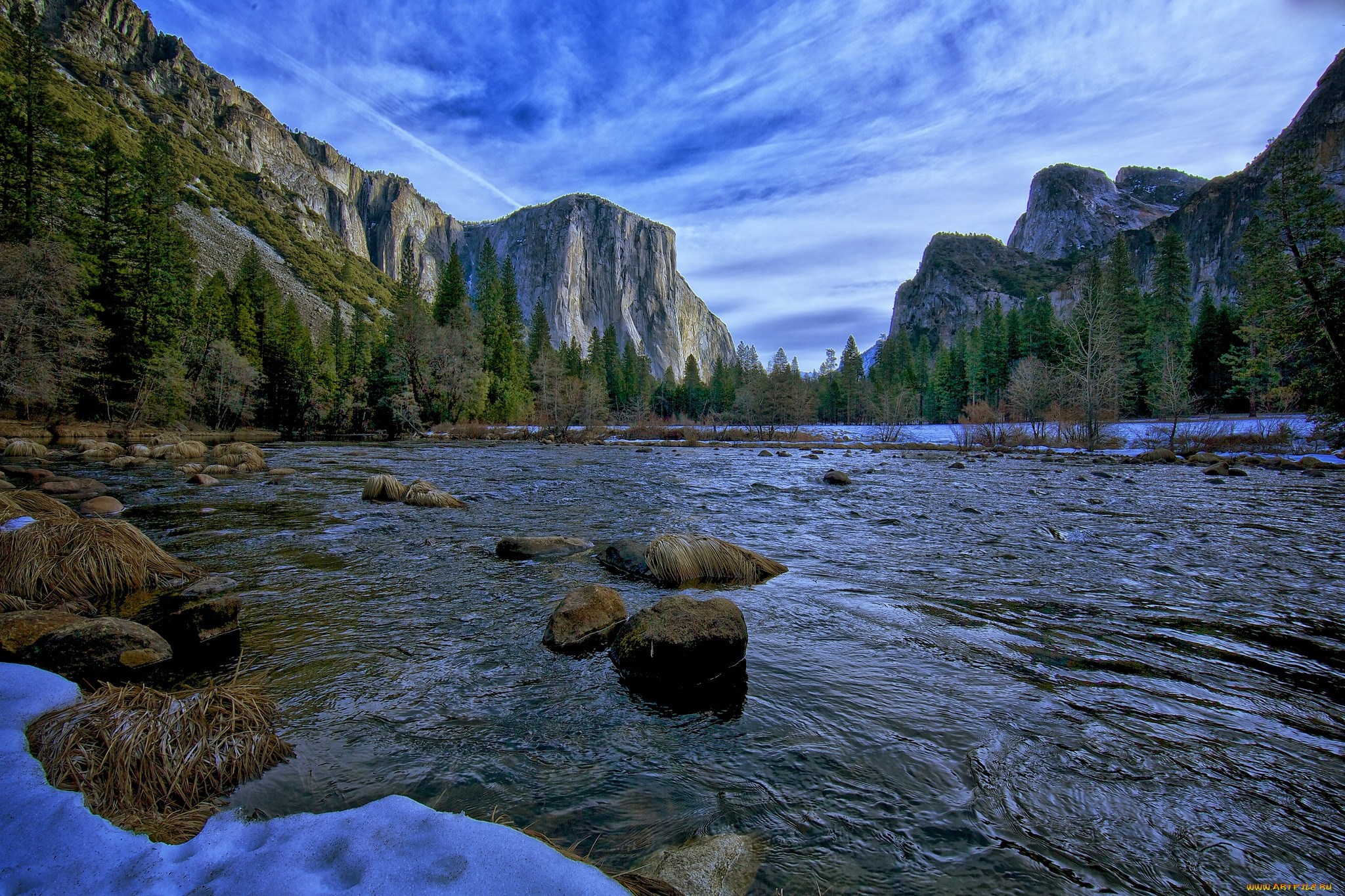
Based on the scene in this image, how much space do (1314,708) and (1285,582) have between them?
4.23 m

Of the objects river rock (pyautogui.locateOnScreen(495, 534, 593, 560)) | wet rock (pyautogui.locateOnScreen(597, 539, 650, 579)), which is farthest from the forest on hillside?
river rock (pyautogui.locateOnScreen(495, 534, 593, 560))

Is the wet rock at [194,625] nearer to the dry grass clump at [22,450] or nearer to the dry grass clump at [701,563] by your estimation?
the dry grass clump at [701,563]

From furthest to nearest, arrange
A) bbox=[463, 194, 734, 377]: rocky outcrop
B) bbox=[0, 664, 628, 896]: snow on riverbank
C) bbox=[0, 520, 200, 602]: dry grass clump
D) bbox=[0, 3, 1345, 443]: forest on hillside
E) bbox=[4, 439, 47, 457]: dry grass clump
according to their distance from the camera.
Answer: bbox=[463, 194, 734, 377]: rocky outcrop → bbox=[4, 439, 47, 457]: dry grass clump → bbox=[0, 3, 1345, 443]: forest on hillside → bbox=[0, 520, 200, 602]: dry grass clump → bbox=[0, 664, 628, 896]: snow on riverbank

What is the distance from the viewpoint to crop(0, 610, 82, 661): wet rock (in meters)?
3.45

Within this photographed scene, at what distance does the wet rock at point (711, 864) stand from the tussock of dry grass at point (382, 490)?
12.0 metres

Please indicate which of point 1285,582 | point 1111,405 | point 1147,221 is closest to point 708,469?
point 1285,582

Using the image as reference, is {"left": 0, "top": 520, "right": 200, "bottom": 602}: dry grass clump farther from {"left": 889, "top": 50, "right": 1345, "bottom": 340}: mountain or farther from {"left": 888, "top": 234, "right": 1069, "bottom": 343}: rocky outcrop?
{"left": 888, "top": 234, "right": 1069, "bottom": 343}: rocky outcrop

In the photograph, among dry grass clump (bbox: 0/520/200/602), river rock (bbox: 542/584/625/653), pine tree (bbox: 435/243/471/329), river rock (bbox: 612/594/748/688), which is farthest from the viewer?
pine tree (bbox: 435/243/471/329)

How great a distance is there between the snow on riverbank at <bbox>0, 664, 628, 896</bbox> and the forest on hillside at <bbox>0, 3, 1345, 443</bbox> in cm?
2609

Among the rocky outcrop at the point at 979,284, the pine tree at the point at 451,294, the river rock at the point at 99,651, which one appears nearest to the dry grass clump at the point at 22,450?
the river rock at the point at 99,651

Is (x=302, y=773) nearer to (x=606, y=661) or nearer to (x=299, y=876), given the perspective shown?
(x=299, y=876)

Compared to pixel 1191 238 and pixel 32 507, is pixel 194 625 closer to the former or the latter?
pixel 32 507

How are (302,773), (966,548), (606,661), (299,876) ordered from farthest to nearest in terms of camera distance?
1. (966,548)
2. (606,661)
3. (302,773)
4. (299,876)

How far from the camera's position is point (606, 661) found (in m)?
4.52
